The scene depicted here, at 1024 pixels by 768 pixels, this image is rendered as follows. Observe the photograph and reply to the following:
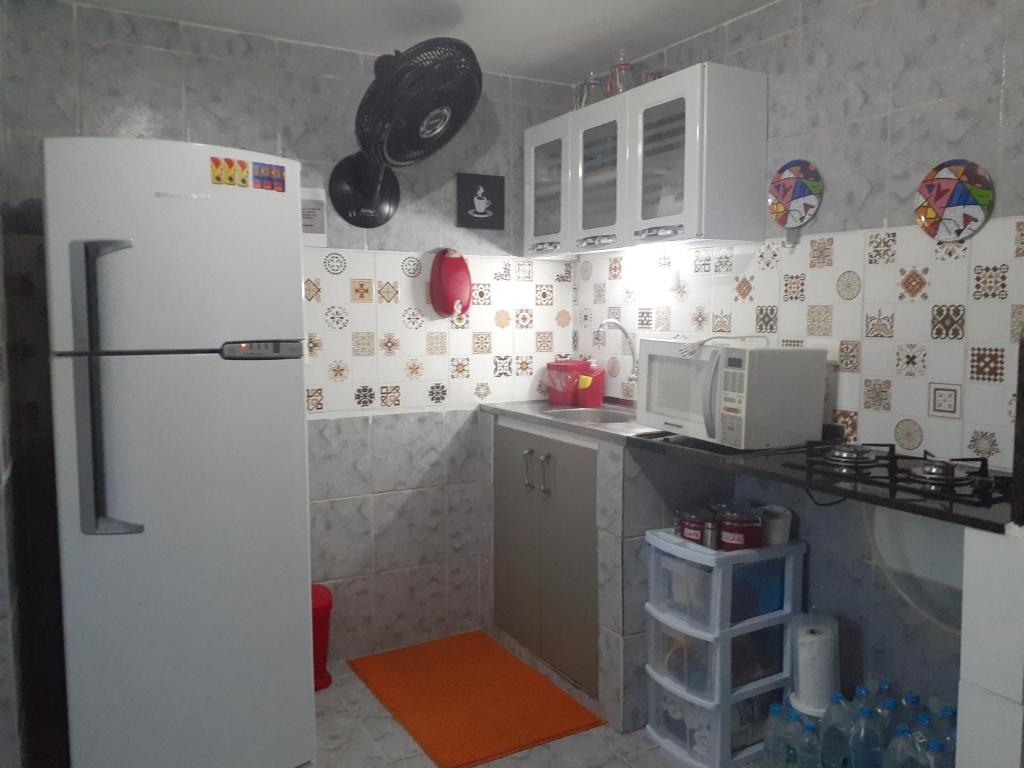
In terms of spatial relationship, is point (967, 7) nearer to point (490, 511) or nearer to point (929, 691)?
point (929, 691)

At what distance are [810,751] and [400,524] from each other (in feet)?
5.52

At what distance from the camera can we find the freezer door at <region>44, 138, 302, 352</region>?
76.8 inches

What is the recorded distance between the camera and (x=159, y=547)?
2078 millimetres

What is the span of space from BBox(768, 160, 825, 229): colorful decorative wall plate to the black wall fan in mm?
1011

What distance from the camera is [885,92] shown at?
2162mm

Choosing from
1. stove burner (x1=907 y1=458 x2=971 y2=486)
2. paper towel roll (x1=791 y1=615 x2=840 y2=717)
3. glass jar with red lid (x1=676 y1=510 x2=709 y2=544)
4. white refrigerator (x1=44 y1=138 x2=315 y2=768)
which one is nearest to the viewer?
stove burner (x1=907 y1=458 x2=971 y2=486)

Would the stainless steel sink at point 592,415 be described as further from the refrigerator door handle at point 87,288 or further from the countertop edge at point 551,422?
the refrigerator door handle at point 87,288

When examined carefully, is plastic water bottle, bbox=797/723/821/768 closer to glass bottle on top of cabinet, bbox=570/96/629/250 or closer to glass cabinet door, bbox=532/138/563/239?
glass bottle on top of cabinet, bbox=570/96/629/250

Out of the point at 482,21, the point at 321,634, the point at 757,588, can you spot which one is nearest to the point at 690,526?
the point at 757,588

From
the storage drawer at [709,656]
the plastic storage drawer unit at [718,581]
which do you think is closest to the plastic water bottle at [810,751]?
the storage drawer at [709,656]

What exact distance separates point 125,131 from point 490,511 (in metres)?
1.95

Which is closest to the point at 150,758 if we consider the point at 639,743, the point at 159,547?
the point at 159,547

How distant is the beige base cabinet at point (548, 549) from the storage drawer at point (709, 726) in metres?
0.25

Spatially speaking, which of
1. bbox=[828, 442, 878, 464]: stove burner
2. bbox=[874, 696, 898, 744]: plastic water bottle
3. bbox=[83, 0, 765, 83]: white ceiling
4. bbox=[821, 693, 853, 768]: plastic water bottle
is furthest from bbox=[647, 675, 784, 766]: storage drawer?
bbox=[83, 0, 765, 83]: white ceiling
